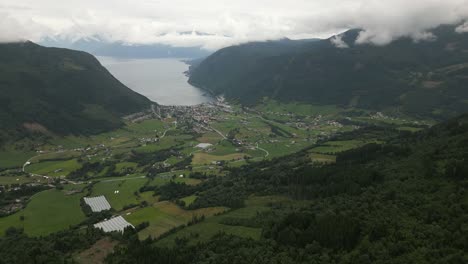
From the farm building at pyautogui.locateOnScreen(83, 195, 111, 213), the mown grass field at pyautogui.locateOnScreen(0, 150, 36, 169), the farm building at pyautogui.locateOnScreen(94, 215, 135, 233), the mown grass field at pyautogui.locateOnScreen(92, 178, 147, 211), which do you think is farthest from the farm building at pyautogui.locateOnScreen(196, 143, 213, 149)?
the farm building at pyautogui.locateOnScreen(94, 215, 135, 233)

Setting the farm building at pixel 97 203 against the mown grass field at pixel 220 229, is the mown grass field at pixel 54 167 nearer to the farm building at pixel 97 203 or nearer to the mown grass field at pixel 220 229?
the farm building at pixel 97 203

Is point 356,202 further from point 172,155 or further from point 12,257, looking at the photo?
point 172,155

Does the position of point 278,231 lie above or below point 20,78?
below

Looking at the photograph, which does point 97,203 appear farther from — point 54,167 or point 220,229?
point 54,167

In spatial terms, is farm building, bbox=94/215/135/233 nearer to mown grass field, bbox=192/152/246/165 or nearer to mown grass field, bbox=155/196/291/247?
mown grass field, bbox=155/196/291/247

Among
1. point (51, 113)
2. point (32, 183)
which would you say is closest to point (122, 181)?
point (32, 183)
